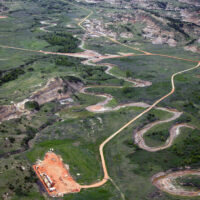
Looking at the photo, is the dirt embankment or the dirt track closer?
the dirt track

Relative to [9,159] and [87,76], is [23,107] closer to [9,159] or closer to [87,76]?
[9,159]

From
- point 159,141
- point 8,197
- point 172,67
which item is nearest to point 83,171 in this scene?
point 8,197

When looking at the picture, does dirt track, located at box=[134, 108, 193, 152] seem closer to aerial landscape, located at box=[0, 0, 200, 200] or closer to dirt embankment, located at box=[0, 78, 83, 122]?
aerial landscape, located at box=[0, 0, 200, 200]

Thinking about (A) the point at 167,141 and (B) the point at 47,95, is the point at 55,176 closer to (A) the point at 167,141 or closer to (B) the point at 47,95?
(A) the point at 167,141

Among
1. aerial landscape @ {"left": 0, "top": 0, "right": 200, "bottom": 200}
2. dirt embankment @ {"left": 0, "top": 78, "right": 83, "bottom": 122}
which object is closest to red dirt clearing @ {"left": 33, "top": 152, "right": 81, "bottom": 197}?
aerial landscape @ {"left": 0, "top": 0, "right": 200, "bottom": 200}

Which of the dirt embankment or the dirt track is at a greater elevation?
the dirt embankment

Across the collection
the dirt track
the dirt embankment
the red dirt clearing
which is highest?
the dirt embankment

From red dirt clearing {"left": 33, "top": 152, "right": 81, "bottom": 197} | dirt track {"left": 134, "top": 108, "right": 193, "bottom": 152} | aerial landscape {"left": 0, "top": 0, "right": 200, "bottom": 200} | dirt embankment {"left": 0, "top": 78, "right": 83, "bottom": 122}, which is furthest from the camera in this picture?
dirt embankment {"left": 0, "top": 78, "right": 83, "bottom": 122}
